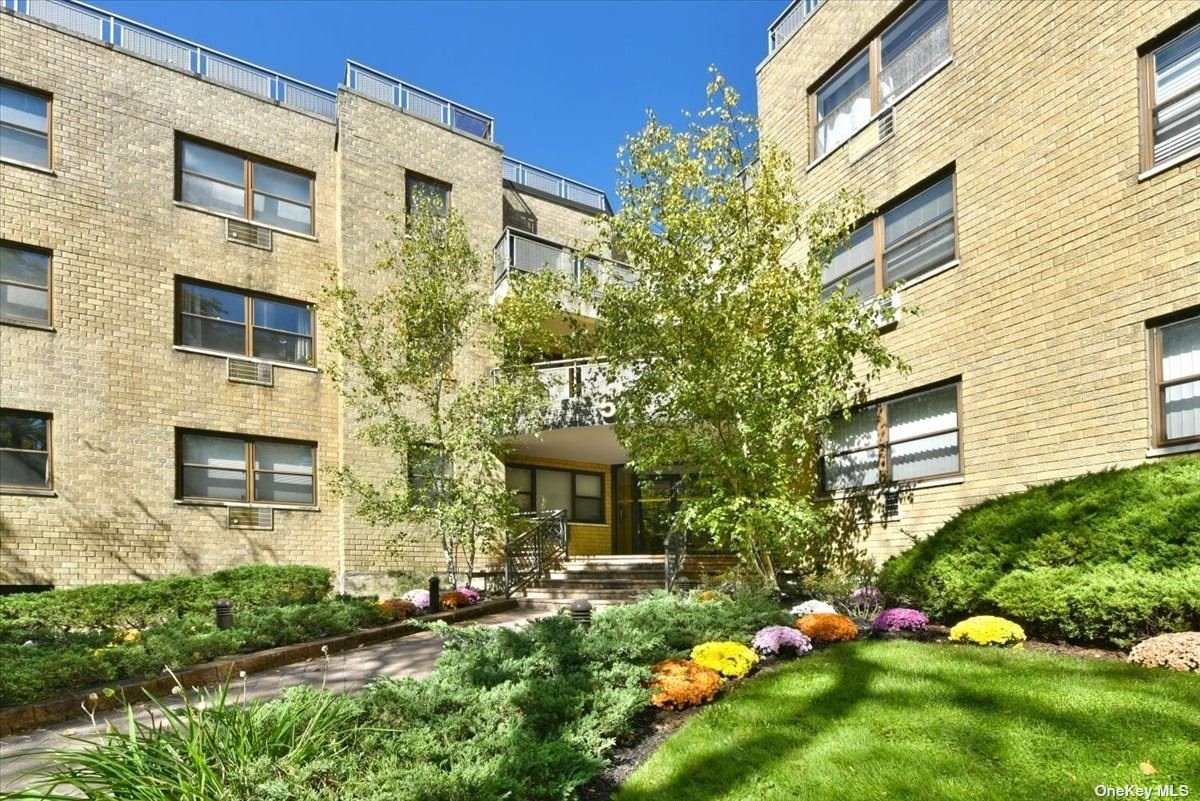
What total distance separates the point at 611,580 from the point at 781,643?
896cm

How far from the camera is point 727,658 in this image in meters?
6.46

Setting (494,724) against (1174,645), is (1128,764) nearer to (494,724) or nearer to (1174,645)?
(1174,645)

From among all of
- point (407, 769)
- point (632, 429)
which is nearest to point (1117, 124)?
point (632, 429)

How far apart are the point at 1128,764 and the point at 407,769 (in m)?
3.87

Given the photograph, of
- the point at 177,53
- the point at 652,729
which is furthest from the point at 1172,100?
the point at 177,53

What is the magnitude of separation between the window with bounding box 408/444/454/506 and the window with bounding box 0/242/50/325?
6.97 metres

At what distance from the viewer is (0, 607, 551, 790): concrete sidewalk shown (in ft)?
19.4

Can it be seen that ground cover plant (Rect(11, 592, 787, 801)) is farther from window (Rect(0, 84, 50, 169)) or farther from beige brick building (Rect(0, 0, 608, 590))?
window (Rect(0, 84, 50, 169))

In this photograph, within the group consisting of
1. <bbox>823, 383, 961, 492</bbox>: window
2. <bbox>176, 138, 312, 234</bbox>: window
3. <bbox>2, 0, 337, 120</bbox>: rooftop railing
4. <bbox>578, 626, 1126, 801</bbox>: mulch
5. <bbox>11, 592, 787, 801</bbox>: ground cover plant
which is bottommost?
<bbox>578, 626, 1126, 801</bbox>: mulch

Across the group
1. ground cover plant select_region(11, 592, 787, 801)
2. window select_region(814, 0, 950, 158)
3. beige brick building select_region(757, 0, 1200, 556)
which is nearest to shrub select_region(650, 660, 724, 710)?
ground cover plant select_region(11, 592, 787, 801)

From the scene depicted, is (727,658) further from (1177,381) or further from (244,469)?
→ (244,469)

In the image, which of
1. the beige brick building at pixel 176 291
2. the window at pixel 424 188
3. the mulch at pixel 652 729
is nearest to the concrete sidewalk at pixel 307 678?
the mulch at pixel 652 729

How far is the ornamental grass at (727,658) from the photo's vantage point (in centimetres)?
635

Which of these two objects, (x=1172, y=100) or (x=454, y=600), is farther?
(x=454, y=600)
